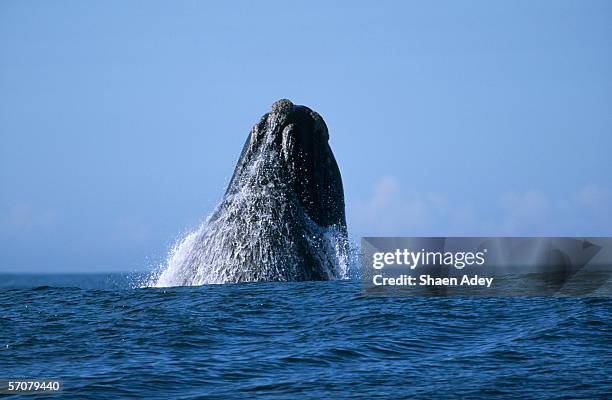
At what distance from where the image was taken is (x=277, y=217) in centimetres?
2058

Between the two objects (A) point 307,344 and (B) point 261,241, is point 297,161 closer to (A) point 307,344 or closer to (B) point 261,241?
(B) point 261,241

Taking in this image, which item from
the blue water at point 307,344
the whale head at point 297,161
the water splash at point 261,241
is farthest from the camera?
the whale head at point 297,161

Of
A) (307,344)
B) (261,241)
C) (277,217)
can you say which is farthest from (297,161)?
(307,344)

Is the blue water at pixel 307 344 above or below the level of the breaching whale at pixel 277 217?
below

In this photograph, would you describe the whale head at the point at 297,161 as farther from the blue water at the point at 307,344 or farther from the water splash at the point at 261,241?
the blue water at the point at 307,344

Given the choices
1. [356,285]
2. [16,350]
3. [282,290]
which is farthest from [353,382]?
[356,285]

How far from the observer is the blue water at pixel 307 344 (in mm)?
A: 11414

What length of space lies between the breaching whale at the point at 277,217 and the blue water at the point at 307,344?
3.19 feet

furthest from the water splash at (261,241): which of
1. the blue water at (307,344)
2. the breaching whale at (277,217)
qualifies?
the blue water at (307,344)

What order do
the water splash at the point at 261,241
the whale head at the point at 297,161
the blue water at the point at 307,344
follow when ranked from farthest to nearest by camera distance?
Result: the whale head at the point at 297,161, the water splash at the point at 261,241, the blue water at the point at 307,344

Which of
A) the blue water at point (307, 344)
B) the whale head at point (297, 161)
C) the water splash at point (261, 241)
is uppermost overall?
the whale head at point (297, 161)

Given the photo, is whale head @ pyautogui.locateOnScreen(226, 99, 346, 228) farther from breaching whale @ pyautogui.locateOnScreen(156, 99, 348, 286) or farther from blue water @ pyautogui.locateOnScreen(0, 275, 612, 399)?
blue water @ pyautogui.locateOnScreen(0, 275, 612, 399)

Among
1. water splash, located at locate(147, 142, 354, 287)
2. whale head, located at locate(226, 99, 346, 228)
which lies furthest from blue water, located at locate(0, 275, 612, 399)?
whale head, located at locate(226, 99, 346, 228)

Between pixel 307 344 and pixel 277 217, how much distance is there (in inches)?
270
